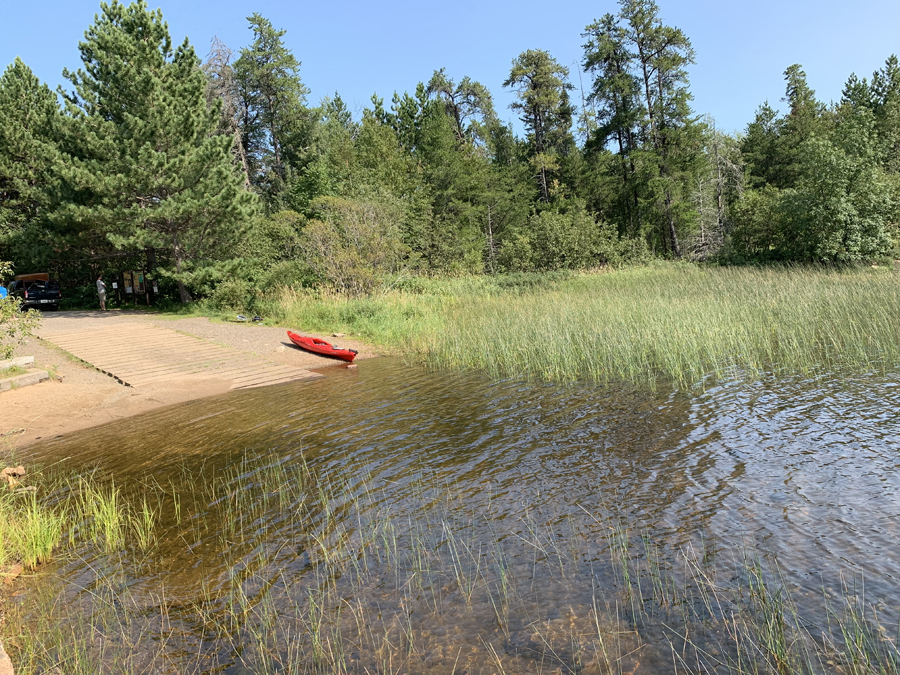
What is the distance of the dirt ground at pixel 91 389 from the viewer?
891cm

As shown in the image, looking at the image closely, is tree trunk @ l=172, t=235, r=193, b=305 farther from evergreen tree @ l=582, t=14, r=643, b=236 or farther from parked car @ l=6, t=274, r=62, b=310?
evergreen tree @ l=582, t=14, r=643, b=236

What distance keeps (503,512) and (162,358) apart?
11422 millimetres

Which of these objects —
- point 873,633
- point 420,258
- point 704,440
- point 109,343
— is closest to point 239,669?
point 873,633

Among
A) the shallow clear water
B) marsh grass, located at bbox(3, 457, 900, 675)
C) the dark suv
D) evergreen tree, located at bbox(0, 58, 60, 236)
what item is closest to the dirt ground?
the shallow clear water

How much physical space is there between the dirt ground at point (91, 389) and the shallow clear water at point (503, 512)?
44.2 inches

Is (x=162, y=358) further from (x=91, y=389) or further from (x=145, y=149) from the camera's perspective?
(x=145, y=149)

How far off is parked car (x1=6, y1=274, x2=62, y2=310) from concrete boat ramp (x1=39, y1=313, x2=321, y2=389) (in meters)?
7.72

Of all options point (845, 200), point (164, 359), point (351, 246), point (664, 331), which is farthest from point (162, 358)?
point (845, 200)

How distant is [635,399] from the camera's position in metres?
8.05

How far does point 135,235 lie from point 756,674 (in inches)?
853

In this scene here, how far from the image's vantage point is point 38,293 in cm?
2298

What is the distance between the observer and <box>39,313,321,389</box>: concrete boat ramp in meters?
12.1

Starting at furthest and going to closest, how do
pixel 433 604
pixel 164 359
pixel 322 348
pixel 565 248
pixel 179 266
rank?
pixel 565 248
pixel 179 266
pixel 322 348
pixel 164 359
pixel 433 604

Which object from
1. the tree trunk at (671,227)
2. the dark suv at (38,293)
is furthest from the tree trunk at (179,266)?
the tree trunk at (671,227)
